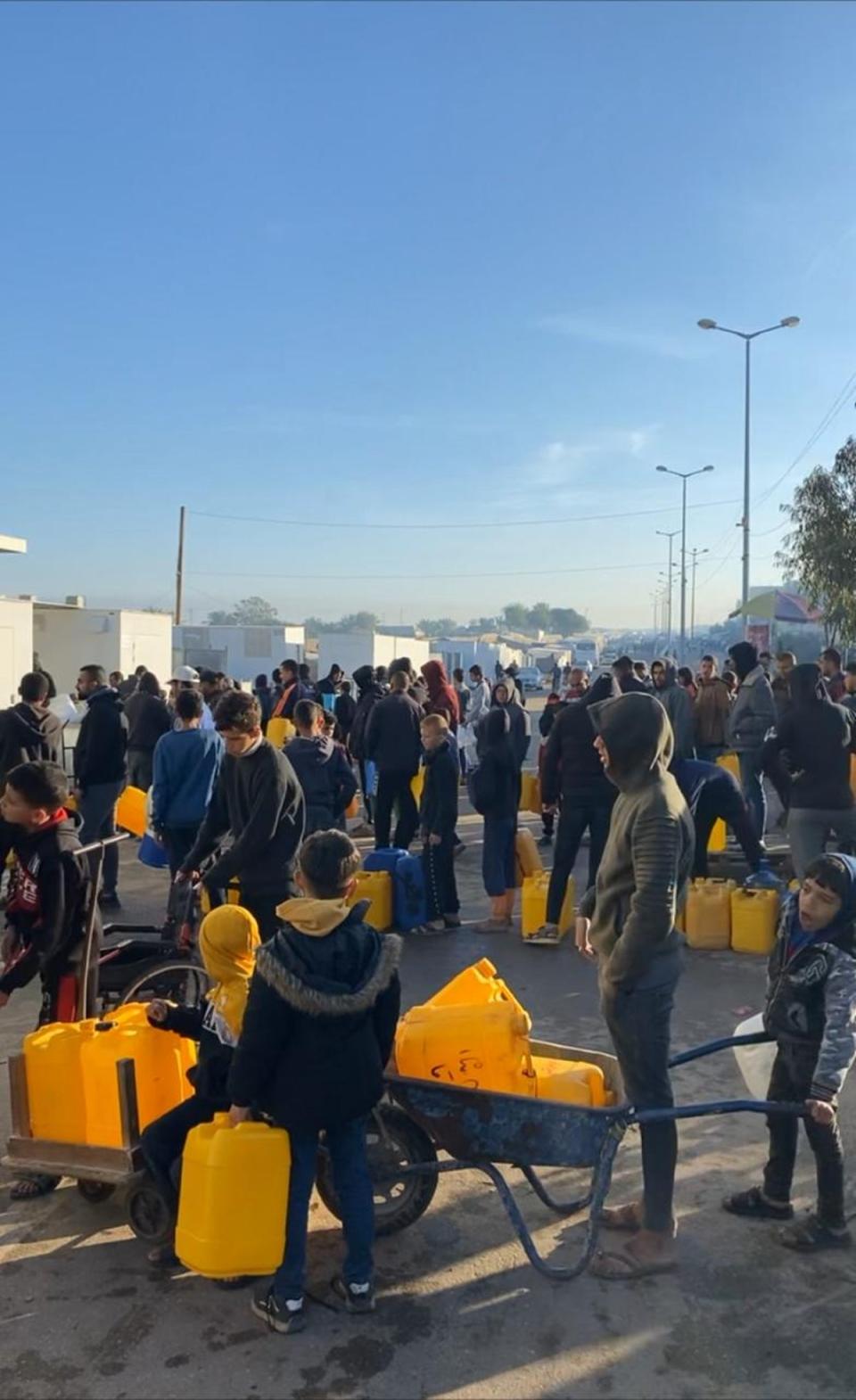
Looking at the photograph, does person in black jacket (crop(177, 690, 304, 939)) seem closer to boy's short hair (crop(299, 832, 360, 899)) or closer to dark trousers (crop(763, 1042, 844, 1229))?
boy's short hair (crop(299, 832, 360, 899))

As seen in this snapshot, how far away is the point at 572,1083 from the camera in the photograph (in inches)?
151

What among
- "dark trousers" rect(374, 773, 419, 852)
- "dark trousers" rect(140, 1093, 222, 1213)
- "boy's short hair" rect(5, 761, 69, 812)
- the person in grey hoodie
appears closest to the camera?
"dark trousers" rect(140, 1093, 222, 1213)

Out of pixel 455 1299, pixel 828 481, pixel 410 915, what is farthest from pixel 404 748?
pixel 828 481

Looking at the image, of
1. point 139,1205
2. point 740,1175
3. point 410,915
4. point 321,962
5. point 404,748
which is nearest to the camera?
point 321,962

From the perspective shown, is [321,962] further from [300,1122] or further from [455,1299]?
[455,1299]

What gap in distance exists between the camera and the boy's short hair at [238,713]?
A: 492 cm

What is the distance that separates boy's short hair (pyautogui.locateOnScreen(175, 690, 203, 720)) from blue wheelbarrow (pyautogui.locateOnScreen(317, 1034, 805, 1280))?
3.52 metres

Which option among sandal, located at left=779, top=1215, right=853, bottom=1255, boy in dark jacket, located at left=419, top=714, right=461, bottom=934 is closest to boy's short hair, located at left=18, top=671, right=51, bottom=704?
boy in dark jacket, located at left=419, top=714, right=461, bottom=934

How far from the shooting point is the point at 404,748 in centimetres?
895

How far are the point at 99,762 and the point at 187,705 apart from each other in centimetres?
159

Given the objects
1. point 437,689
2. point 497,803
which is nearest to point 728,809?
point 497,803

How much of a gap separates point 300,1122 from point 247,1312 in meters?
0.70

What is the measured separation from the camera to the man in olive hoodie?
11.3 ft

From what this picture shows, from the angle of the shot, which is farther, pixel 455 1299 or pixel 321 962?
pixel 455 1299
